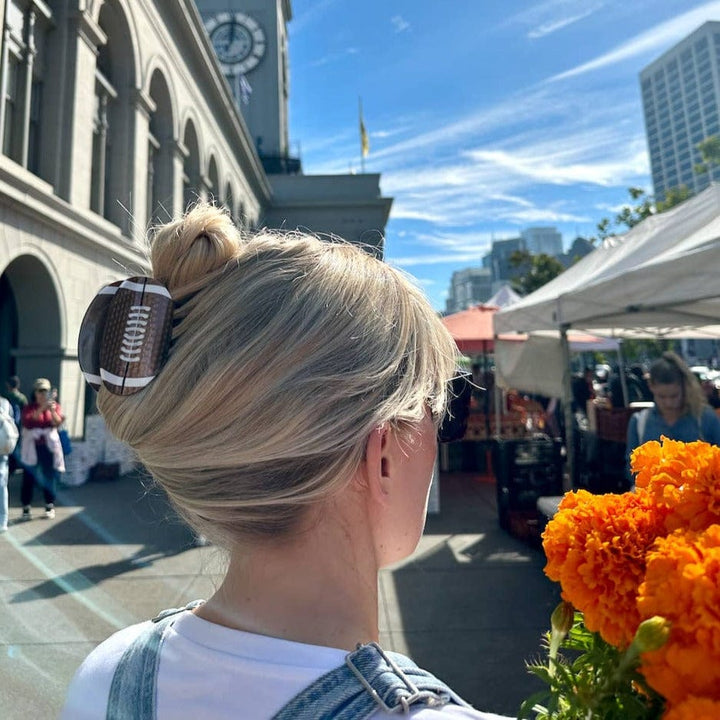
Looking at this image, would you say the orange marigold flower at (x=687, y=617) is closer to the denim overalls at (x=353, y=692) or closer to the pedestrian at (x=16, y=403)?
the denim overalls at (x=353, y=692)

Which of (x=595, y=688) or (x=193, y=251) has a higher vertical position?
(x=193, y=251)

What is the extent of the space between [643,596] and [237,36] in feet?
149

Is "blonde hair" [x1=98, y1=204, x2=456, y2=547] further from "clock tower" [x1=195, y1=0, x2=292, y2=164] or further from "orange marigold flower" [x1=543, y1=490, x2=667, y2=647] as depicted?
"clock tower" [x1=195, y1=0, x2=292, y2=164]

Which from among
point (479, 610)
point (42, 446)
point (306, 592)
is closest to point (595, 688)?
point (306, 592)

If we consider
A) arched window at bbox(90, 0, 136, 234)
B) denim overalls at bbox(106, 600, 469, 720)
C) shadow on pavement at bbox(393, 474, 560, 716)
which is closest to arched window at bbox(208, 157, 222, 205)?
arched window at bbox(90, 0, 136, 234)

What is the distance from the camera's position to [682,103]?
66.6 meters

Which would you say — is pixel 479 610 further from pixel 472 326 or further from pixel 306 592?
pixel 472 326

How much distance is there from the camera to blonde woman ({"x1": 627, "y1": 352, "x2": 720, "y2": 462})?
3.79 m

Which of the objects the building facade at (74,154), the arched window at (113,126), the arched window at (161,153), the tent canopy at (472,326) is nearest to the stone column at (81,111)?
the building facade at (74,154)

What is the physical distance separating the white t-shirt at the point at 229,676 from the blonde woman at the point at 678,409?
3778 mm

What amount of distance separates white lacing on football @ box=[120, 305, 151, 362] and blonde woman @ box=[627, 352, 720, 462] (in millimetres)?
3871

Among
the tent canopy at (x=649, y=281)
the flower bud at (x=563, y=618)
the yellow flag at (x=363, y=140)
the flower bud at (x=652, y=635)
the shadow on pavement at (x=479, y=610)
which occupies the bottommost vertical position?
the shadow on pavement at (x=479, y=610)

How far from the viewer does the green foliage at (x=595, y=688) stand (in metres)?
0.60

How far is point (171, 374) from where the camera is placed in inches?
32.7
